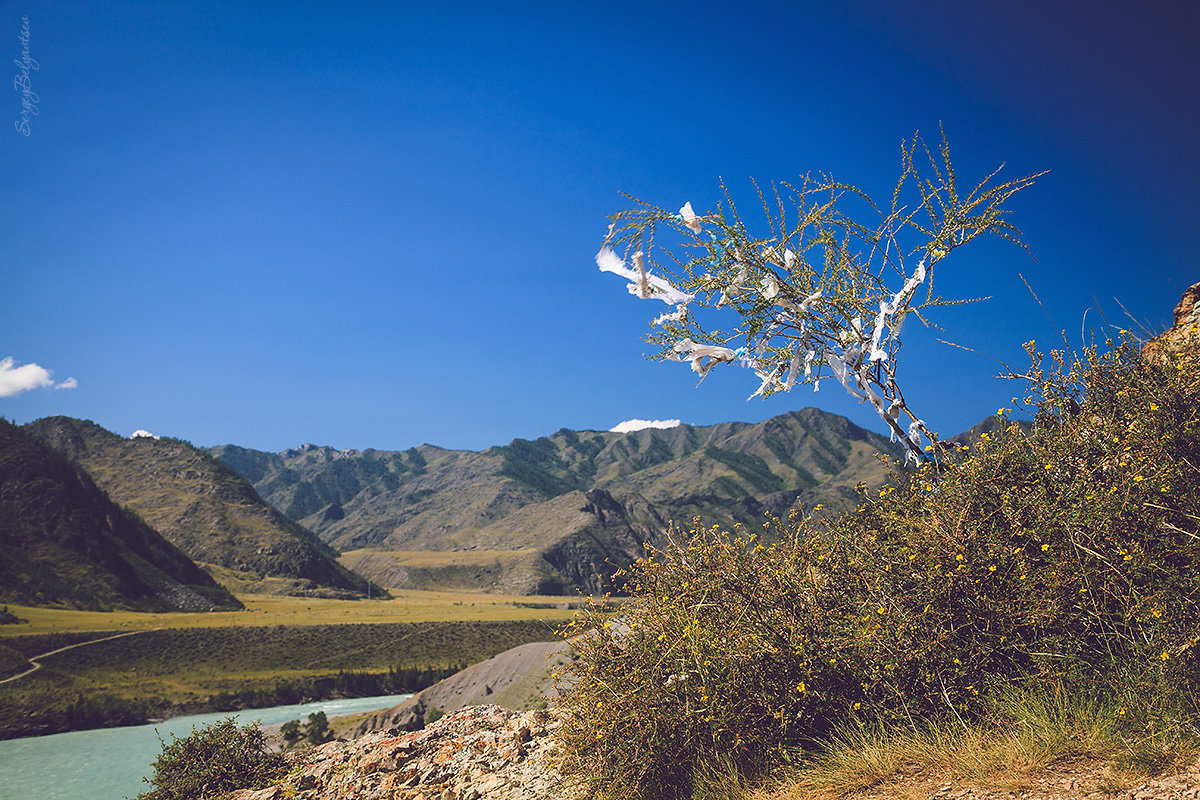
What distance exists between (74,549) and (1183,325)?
133 m

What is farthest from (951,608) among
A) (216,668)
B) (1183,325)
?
(216,668)

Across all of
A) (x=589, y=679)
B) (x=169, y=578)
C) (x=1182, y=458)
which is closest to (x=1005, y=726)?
(x=1182, y=458)

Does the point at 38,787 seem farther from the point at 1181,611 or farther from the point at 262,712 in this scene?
the point at 1181,611

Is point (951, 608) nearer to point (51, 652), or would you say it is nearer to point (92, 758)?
point (92, 758)

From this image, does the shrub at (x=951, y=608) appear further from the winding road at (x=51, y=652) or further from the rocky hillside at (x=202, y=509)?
the rocky hillside at (x=202, y=509)

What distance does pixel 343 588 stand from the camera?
483 feet

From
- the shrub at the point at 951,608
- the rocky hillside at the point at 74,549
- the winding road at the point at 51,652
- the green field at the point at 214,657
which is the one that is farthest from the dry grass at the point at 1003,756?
the rocky hillside at the point at 74,549

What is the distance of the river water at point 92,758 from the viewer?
28.8 metres

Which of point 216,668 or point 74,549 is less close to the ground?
point 74,549

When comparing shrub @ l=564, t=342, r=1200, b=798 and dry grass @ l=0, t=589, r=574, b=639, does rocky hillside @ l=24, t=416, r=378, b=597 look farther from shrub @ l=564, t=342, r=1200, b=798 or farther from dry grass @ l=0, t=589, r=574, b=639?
shrub @ l=564, t=342, r=1200, b=798

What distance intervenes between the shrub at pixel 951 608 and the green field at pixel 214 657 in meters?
41.0

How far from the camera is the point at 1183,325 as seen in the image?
21.1 ft

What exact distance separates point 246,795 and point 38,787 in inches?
1313

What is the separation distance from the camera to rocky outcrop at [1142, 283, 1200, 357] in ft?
18.2
